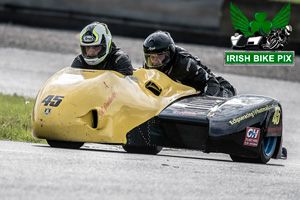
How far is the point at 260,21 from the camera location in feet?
55.9

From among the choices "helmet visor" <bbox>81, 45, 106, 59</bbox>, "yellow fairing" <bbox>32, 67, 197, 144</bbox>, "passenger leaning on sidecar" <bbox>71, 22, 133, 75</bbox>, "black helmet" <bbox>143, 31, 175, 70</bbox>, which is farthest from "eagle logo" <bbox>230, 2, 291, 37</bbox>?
"yellow fairing" <bbox>32, 67, 197, 144</bbox>

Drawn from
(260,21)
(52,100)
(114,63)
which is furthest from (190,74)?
(260,21)

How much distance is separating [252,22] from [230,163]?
34.0ft

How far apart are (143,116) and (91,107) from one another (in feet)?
2.05

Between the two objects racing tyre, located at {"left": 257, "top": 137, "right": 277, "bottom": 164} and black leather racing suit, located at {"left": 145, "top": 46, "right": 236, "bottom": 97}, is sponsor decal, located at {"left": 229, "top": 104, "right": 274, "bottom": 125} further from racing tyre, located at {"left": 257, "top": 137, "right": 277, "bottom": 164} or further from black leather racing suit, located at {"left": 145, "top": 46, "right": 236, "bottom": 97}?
black leather racing suit, located at {"left": 145, "top": 46, "right": 236, "bottom": 97}

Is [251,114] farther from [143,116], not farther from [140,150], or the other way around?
[140,150]

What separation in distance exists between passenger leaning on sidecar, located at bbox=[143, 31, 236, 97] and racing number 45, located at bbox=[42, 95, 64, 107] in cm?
165

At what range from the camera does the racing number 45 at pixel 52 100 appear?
6.92m

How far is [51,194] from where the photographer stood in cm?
472

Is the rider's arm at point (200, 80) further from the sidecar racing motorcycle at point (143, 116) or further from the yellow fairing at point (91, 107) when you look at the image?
the yellow fairing at point (91, 107)

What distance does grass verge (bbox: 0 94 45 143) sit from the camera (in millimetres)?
8414

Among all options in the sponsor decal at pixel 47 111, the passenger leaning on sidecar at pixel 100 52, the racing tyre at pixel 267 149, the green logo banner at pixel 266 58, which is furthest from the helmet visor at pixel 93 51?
the green logo banner at pixel 266 58

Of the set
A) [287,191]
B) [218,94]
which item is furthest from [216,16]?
[287,191]

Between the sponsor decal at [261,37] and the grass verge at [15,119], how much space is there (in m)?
7.04
